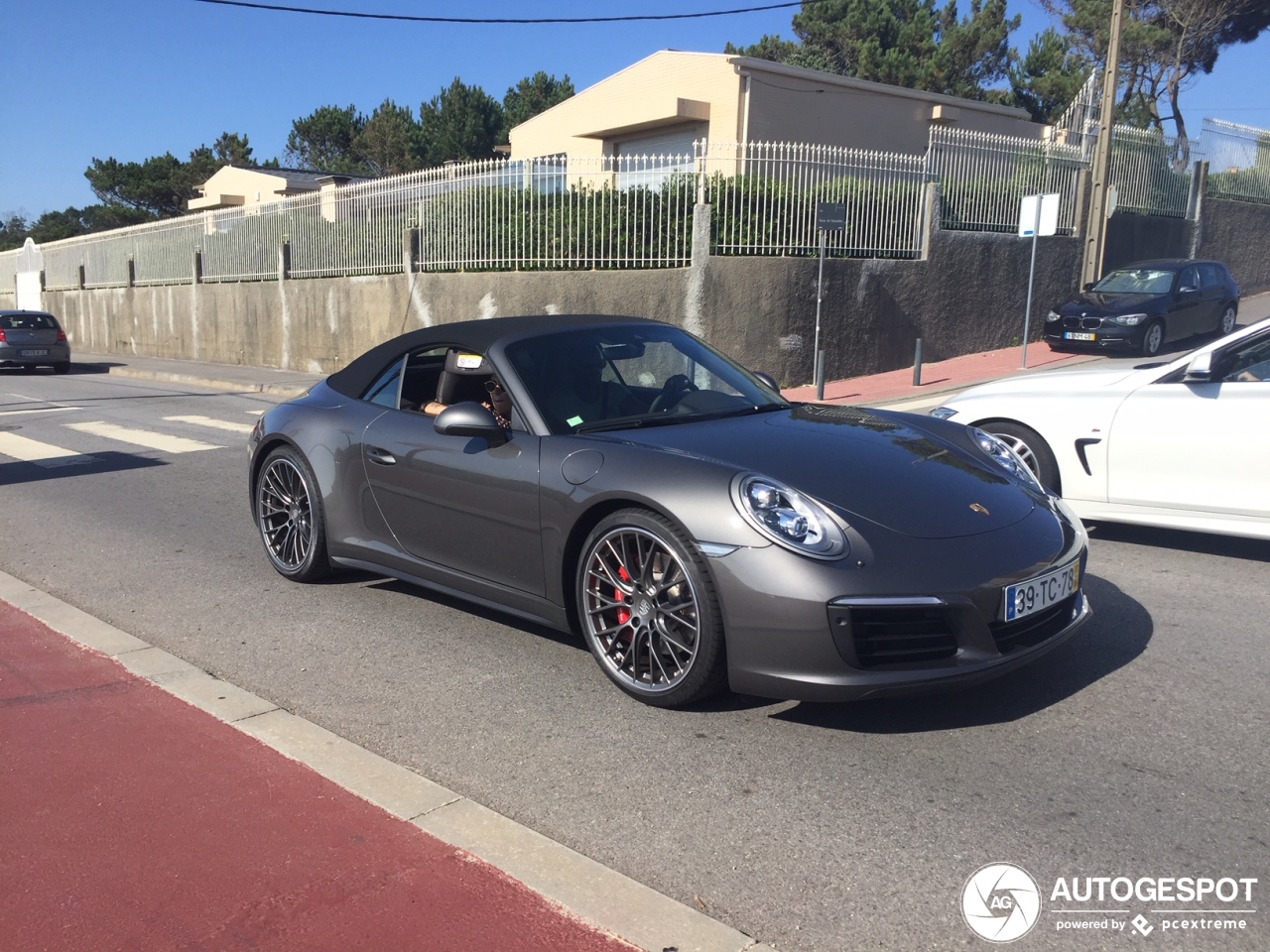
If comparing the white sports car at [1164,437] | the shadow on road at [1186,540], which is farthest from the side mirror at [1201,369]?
the shadow on road at [1186,540]

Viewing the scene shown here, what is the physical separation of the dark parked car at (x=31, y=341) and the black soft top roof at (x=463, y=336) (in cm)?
2203

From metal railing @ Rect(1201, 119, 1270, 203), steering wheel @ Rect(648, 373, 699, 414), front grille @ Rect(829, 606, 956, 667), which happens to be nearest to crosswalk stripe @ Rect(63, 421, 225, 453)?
steering wheel @ Rect(648, 373, 699, 414)

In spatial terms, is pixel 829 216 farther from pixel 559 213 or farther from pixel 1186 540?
pixel 1186 540

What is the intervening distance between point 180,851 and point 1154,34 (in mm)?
41538

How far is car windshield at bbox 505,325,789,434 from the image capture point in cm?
471

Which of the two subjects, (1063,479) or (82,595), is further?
(1063,479)

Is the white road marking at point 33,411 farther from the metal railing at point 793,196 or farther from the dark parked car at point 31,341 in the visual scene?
the metal railing at point 793,196

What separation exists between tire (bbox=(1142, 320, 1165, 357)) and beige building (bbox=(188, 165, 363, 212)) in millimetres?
31184

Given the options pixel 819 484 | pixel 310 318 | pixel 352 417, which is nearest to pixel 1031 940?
pixel 819 484

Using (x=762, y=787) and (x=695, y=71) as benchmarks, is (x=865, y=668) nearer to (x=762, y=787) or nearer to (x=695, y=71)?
(x=762, y=787)

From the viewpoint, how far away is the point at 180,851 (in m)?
3.10

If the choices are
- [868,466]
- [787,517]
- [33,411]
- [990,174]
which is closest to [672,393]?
[868,466]

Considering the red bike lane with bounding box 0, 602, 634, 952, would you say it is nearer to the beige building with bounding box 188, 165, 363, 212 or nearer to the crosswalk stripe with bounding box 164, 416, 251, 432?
the crosswalk stripe with bounding box 164, 416, 251, 432

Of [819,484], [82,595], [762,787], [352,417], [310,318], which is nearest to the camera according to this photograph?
[762,787]
